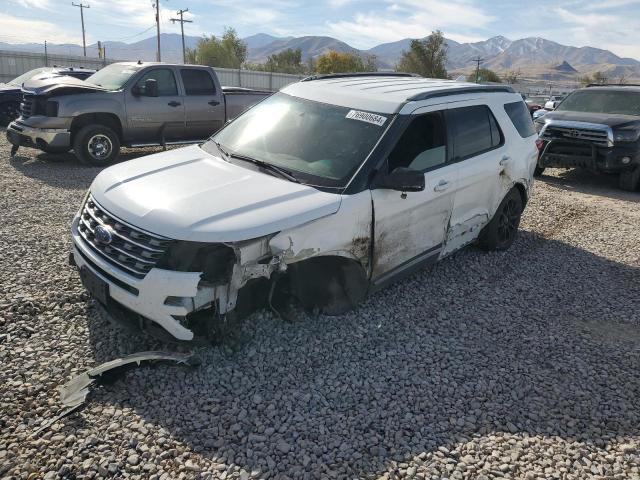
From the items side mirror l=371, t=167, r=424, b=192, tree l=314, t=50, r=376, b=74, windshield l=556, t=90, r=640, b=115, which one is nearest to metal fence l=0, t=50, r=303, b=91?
windshield l=556, t=90, r=640, b=115

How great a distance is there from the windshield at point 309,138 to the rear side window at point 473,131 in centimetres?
95

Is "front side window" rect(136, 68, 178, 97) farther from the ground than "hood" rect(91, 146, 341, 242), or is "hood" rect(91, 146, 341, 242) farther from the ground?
"front side window" rect(136, 68, 178, 97)

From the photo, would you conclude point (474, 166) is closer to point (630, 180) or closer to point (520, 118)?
point (520, 118)

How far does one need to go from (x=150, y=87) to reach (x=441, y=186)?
694cm

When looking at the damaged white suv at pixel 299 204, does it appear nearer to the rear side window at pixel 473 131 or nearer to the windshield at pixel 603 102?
the rear side window at pixel 473 131

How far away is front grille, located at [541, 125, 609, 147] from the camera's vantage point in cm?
968

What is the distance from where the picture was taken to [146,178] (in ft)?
12.3

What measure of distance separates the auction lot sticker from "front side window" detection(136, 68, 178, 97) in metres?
6.85

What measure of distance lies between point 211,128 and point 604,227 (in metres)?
7.46

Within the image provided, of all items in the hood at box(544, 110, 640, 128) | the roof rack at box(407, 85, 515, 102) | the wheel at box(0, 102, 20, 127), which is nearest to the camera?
the roof rack at box(407, 85, 515, 102)

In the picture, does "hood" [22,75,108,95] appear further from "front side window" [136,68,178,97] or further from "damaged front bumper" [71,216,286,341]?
"damaged front bumper" [71,216,286,341]

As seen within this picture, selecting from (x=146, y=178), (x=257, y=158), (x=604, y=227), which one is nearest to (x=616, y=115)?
(x=604, y=227)

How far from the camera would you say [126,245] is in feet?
10.6

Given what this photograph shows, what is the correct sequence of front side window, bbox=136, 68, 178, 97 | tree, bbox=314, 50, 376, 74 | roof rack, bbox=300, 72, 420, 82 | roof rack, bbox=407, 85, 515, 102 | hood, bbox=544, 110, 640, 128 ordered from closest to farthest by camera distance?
roof rack, bbox=407, 85, 515, 102, roof rack, bbox=300, 72, 420, 82, hood, bbox=544, 110, 640, 128, front side window, bbox=136, 68, 178, 97, tree, bbox=314, 50, 376, 74
